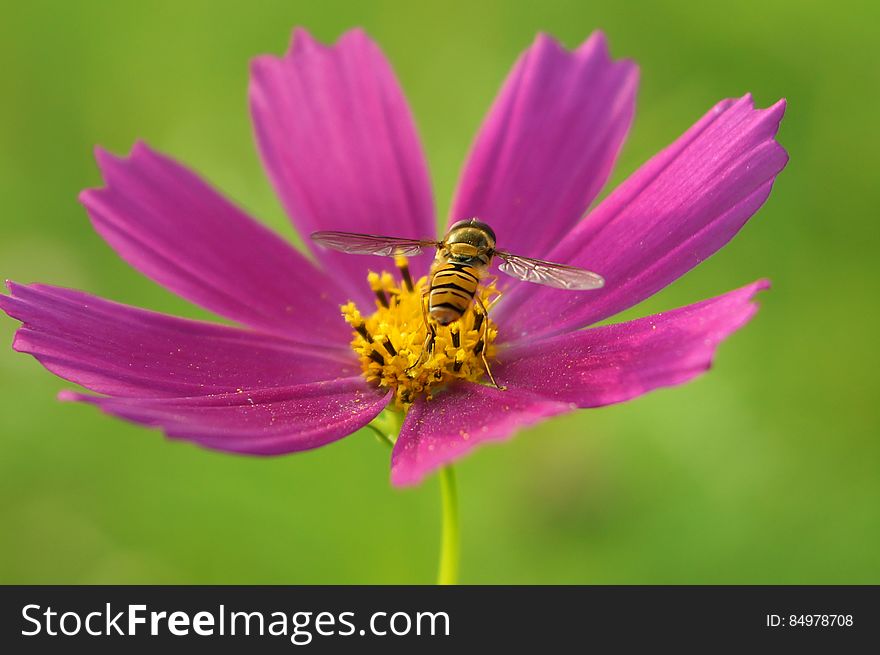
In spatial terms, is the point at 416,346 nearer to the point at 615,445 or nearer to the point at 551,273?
the point at 551,273

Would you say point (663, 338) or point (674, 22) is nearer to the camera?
point (663, 338)

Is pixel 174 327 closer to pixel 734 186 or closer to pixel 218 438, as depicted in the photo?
pixel 218 438

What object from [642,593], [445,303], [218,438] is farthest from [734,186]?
[218,438]

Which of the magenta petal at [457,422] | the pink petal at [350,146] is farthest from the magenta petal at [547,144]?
the magenta petal at [457,422]

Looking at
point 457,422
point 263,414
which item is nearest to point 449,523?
point 457,422

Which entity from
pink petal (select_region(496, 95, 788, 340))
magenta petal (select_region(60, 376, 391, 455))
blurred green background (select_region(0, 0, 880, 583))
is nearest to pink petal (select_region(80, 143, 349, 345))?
magenta petal (select_region(60, 376, 391, 455))

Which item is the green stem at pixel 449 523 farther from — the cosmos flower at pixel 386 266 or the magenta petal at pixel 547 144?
the magenta petal at pixel 547 144

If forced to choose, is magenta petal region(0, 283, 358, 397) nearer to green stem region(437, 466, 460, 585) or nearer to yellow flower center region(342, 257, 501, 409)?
yellow flower center region(342, 257, 501, 409)
